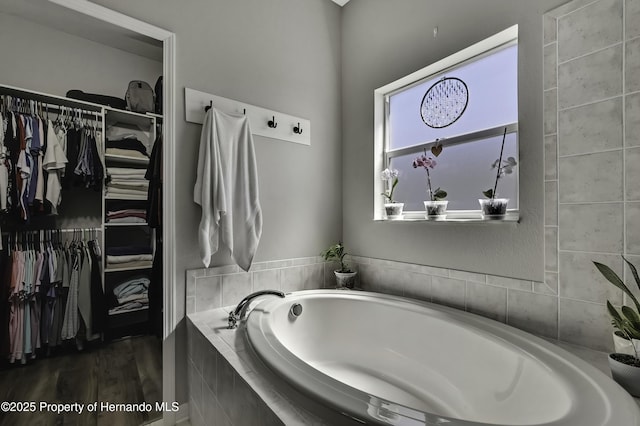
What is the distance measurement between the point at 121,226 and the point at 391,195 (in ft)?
5.46

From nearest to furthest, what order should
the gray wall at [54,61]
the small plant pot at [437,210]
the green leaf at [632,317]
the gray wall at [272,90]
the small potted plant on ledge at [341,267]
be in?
the green leaf at [632,317]
the gray wall at [54,61]
the gray wall at [272,90]
the small plant pot at [437,210]
the small potted plant on ledge at [341,267]

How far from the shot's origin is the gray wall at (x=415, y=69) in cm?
131

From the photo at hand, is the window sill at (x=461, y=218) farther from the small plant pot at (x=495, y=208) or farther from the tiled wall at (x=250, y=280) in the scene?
the tiled wall at (x=250, y=280)

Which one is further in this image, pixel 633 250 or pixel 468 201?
pixel 468 201

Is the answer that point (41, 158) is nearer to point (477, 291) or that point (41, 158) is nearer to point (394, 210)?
point (394, 210)

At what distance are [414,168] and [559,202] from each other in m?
0.88

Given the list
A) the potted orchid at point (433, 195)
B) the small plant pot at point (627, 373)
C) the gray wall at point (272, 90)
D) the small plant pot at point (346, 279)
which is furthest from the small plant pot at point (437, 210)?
the small plant pot at point (627, 373)

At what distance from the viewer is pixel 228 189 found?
1621mm

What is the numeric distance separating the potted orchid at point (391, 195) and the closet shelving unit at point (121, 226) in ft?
4.78

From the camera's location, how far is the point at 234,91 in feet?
5.91

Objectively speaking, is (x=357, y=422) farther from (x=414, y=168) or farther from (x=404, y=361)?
(x=414, y=168)

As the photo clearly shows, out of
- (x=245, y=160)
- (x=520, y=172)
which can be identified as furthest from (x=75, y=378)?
(x=520, y=172)

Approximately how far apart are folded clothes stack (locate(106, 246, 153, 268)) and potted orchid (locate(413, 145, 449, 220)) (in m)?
1.64

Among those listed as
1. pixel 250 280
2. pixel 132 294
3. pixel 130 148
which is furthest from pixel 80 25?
pixel 250 280
